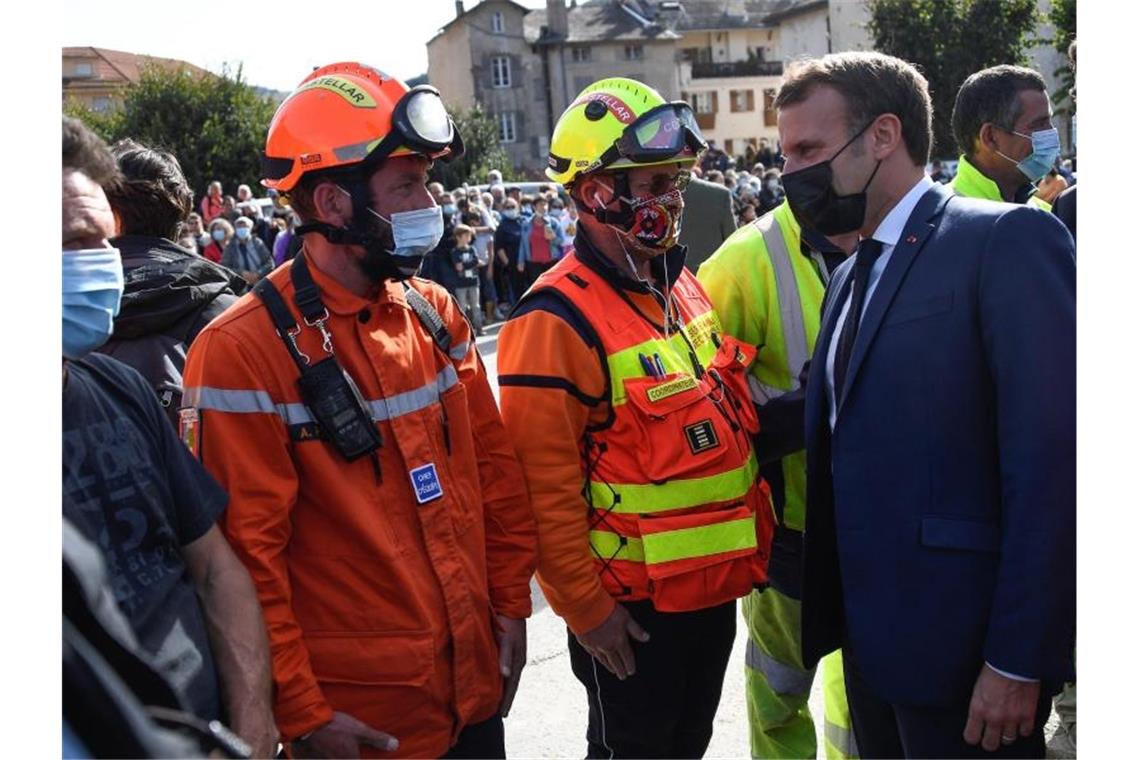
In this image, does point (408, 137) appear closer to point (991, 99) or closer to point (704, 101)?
point (991, 99)

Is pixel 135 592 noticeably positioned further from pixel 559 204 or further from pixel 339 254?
pixel 559 204

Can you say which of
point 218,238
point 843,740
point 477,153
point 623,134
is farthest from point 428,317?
point 477,153

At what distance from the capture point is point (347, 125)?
276cm

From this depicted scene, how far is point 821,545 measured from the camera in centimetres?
302

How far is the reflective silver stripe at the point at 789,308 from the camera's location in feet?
12.4

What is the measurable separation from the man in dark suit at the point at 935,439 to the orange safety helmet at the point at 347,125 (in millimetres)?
1016

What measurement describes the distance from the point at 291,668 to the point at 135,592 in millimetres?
508

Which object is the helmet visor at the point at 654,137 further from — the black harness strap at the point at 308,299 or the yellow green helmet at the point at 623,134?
the black harness strap at the point at 308,299

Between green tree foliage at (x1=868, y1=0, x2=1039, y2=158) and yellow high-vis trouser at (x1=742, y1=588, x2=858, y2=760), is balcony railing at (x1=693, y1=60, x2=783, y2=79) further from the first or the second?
yellow high-vis trouser at (x1=742, y1=588, x2=858, y2=760)

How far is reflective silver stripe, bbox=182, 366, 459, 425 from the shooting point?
255cm

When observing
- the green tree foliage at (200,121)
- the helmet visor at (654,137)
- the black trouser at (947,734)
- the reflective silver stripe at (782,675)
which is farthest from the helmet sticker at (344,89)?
the green tree foliage at (200,121)

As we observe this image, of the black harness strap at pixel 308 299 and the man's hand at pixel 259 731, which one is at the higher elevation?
the black harness strap at pixel 308 299

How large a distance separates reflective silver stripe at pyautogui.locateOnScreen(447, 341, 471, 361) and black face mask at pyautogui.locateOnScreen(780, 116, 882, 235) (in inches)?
37.9

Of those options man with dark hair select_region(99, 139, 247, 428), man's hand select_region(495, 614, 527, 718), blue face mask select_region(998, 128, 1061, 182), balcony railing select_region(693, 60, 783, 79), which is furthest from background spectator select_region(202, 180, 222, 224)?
balcony railing select_region(693, 60, 783, 79)
